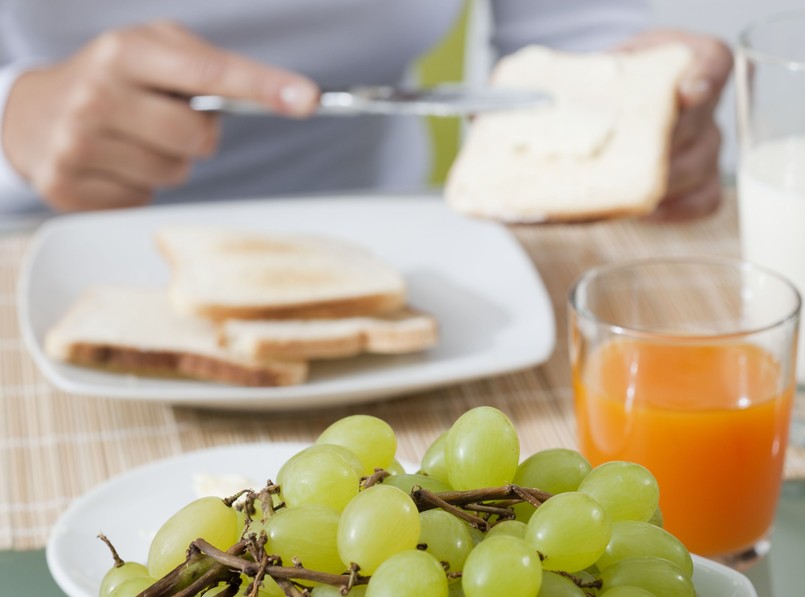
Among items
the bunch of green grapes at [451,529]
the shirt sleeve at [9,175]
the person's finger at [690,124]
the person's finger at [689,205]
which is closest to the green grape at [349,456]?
the bunch of green grapes at [451,529]

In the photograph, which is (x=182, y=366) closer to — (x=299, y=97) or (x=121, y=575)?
(x=299, y=97)

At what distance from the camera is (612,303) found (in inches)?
28.1

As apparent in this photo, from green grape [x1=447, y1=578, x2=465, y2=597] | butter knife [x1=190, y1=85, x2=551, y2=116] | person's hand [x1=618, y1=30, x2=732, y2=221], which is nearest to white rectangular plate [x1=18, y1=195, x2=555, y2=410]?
butter knife [x1=190, y1=85, x2=551, y2=116]

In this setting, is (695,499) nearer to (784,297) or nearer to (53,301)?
(784,297)

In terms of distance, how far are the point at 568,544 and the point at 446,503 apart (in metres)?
0.05

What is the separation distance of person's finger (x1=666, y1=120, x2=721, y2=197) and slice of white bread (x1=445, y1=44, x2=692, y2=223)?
0.11m

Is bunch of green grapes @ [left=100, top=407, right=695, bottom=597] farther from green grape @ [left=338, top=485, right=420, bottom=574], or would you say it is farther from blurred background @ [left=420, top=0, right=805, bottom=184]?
blurred background @ [left=420, top=0, right=805, bottom=184]

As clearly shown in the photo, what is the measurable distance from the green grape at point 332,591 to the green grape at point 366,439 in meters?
0.08

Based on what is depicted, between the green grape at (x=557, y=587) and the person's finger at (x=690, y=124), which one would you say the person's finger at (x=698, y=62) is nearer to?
the person's finger at (x=690, y=124)

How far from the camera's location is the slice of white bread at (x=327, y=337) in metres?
0.87

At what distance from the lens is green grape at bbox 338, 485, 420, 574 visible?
362 mm

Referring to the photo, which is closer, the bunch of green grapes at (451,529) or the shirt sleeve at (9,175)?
the bunch of green grapes at (451,529)

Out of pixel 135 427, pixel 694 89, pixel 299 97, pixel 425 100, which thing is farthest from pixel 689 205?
pixel 135 427

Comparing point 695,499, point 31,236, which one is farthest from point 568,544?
point 31,236
